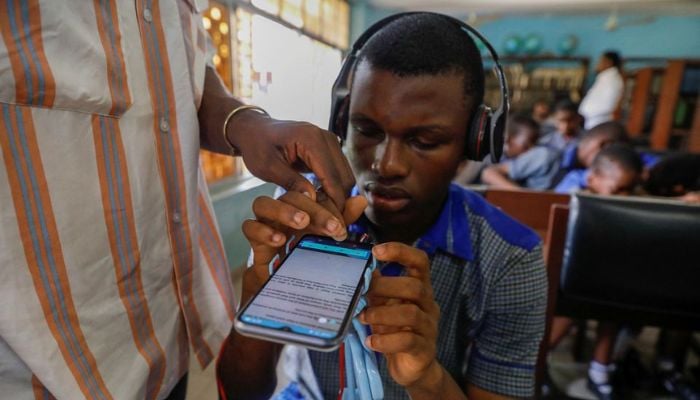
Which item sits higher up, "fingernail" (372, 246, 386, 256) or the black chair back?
"fingernail" (372, 246, 386, 256)

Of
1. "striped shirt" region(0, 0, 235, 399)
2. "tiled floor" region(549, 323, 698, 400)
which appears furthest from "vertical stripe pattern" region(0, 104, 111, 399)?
"tiled floor" region(549, 323, 698, 400)

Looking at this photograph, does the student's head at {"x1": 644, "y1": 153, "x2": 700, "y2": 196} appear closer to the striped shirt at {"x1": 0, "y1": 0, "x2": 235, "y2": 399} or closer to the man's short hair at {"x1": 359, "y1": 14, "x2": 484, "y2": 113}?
the man's short hair at {"x1": 359, "y1": 14, "x2": 484, "y2": 113}

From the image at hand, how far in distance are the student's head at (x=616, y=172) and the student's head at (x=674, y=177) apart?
626 millimetres

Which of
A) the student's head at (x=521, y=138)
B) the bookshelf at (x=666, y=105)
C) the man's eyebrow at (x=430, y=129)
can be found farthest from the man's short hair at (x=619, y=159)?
the bookshelf at (x=666, y=105)

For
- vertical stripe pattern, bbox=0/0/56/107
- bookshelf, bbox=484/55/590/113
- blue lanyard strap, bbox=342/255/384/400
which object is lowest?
blue lanyard strap, bbox=342/255/384/400

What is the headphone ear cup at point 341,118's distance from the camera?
722mm

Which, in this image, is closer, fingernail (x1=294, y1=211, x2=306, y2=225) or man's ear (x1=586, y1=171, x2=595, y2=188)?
fingernail (x1=294, y1=211, x2=306, y2=225)

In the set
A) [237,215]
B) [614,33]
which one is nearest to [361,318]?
[237,215]

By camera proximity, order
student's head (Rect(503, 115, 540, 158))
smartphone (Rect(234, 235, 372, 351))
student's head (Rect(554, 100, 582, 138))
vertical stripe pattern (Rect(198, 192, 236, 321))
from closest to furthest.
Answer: smartphone (Rect(234, 235, 372, 351)) < vertical stripe pattern (Rect(198, 192, 236, 321)) < student's head (Rect(503, 115, 540, 158)) < student's head (Rect(554, 100, 582, 138))

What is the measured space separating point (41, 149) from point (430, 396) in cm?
56

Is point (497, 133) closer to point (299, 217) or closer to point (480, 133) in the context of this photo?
point (480, 133)

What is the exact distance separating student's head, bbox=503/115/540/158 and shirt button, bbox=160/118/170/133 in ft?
9.84

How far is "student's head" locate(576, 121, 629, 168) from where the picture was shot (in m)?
2.71

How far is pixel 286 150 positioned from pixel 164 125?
0.18m
